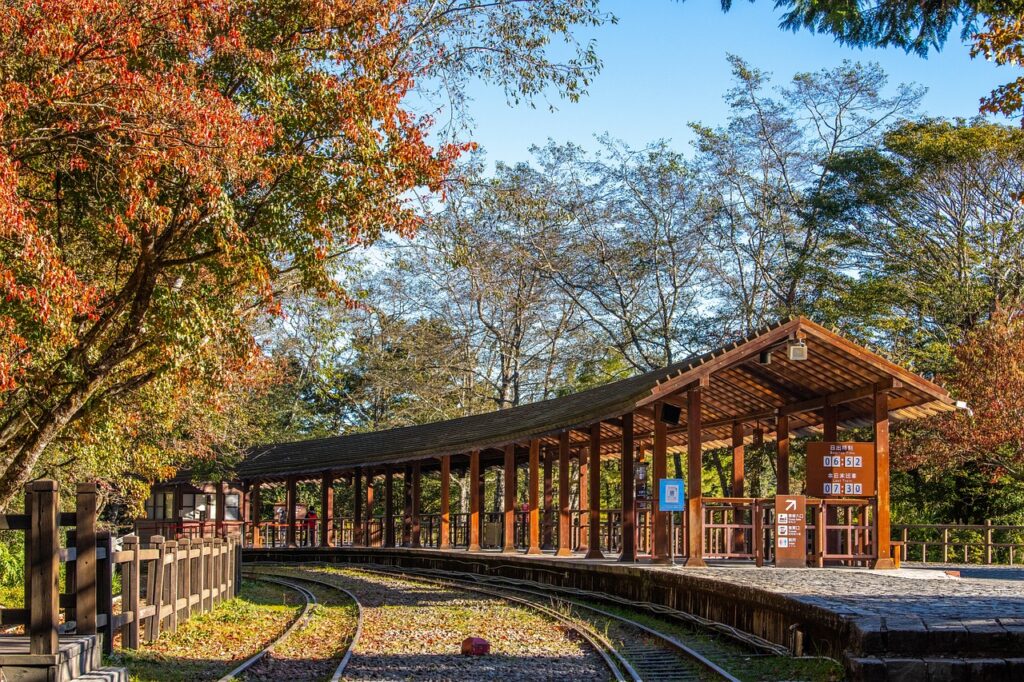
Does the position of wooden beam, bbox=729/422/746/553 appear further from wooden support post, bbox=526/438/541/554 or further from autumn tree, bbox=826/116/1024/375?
autumn tree, bbox=826/116/1024/375

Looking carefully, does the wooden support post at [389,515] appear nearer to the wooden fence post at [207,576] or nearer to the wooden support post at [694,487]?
the wooden support post at [694,487]

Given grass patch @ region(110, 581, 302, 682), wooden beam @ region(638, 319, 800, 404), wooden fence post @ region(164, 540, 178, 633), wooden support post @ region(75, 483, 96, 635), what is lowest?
grass patch @ region(110, 581, 302, 682)

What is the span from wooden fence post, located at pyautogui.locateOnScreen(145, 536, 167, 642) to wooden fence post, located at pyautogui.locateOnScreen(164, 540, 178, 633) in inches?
18.5

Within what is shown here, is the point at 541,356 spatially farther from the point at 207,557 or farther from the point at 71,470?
the point at 207,557

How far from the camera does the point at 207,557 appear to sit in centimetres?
1588

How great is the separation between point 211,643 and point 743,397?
1196cm

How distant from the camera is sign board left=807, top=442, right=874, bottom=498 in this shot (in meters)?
18.4

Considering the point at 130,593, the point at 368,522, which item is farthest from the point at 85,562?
the point at 368,522

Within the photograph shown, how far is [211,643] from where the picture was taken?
498 inches

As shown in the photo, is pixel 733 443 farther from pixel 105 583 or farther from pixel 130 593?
pixel 105 583

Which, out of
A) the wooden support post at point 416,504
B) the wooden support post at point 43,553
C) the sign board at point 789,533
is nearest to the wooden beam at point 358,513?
the wooden support post at point 416,504

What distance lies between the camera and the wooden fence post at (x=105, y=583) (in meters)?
9.94

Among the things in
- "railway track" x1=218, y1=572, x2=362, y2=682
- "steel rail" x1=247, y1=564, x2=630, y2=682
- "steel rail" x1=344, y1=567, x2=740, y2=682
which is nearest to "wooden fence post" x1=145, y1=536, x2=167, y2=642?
"railway track" x1=218, y1=572, x2=362, y2=682

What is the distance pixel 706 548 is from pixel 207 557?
35.4ft
